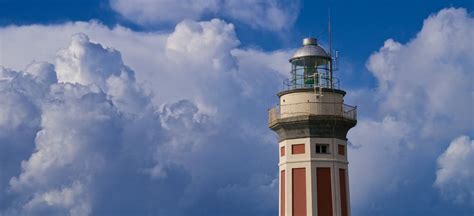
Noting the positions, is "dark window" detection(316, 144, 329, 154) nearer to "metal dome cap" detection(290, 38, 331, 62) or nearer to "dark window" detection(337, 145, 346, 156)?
"dark window" detection(337, 145, 346, 156)

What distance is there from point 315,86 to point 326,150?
3.72 metres

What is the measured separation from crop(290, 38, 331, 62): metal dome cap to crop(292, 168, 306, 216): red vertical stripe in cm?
661

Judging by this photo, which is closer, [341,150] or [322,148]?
[322,148]

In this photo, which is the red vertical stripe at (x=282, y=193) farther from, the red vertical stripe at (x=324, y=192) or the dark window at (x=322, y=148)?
the dark window at (x=322, y=148)

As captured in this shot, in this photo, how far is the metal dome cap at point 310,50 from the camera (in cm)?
6266

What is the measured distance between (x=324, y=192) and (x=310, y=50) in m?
8.23

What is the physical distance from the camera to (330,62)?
6316 centimetres

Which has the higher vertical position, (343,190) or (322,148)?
(322,148)

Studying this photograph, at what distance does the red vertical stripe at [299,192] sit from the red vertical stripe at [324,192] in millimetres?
825

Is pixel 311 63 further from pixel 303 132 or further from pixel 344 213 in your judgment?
pixel 344 213

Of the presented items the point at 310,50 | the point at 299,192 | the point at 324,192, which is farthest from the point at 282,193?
Answer: the point at 310,50

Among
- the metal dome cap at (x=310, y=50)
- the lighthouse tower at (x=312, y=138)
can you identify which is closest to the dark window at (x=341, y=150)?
the lighthouse tower at (x=312, y=138)

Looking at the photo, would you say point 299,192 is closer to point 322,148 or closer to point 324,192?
point 324,192

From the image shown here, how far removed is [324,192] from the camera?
200 ft
